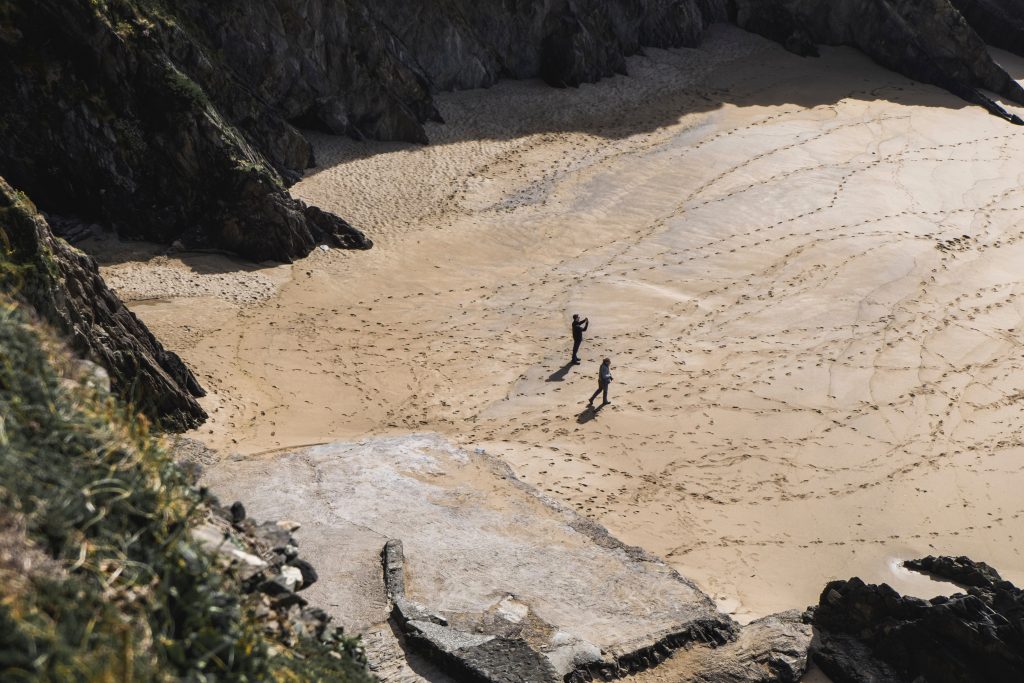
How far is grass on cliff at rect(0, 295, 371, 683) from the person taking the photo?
206 inches

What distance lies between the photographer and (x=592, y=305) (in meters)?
22.5

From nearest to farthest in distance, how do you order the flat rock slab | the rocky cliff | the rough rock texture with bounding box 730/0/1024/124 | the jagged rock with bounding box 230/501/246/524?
the jagged rock with bounding box 230/501/246/524 < the flat rock slab < the rocky cliff < the rough rock texture with bounding box 730/0/1024/124

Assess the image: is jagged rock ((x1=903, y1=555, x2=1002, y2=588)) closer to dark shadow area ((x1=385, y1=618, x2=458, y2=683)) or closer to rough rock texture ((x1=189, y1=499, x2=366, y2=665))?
dark shadow area ((x1=385, y1=618, x2=458, y2=683))

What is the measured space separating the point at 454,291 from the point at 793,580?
11116 mm

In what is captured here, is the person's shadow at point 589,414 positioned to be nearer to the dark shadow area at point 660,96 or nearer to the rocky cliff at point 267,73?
the rocky cliff at point 267,73

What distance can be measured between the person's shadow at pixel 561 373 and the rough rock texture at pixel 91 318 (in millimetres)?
6492

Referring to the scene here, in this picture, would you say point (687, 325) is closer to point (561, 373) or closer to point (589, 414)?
point (561, 373)

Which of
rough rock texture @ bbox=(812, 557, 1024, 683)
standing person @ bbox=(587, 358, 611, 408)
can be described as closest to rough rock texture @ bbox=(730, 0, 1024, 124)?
standing person @ bbox=(587, 358, 611, 408)

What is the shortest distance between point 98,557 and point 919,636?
9.13 metres

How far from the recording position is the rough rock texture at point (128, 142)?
22.4m

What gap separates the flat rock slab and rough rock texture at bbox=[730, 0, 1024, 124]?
96.9 ft

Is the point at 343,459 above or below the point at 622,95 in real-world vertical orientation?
below

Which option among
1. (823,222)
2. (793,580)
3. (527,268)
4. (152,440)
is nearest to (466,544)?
(793,580)

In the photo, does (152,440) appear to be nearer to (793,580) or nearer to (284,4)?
(793,580)
